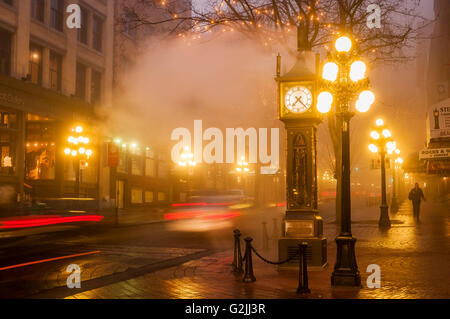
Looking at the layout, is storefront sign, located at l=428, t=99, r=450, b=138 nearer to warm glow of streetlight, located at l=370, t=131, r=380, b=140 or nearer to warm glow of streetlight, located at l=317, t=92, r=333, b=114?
warm glow of streetlight, located at l=370, t=131, r=380, b=140

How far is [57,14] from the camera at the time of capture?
2692cm

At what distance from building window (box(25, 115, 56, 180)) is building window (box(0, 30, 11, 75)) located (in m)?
2.77

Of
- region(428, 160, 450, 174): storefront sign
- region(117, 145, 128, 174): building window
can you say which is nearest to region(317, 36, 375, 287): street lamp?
region(428, 160, 450, 174): storefront sign

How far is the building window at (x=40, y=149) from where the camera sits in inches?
986

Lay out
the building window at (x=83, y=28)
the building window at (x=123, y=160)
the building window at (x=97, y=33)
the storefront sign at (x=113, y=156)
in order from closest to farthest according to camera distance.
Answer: the storefront sign at (x=113, y=156), the building window at (x=83, y=28), the building window at (x=97, y=33), the building window at (x=123, y=160)

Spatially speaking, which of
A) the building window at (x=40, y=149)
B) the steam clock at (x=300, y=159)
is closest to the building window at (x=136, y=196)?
the building window at (x=40, y=149)

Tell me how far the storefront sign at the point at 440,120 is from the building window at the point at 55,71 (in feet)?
61.1

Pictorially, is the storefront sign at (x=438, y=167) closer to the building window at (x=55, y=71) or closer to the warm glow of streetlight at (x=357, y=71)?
the warm glow of streetlight at (x=357, y=71)

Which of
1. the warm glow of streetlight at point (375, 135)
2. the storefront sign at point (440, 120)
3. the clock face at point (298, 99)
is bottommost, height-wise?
the clock face at point (298, 99)

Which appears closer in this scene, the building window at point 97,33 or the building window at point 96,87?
the building window at point 96,87

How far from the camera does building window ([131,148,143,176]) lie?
116ft

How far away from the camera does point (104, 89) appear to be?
31.3m
